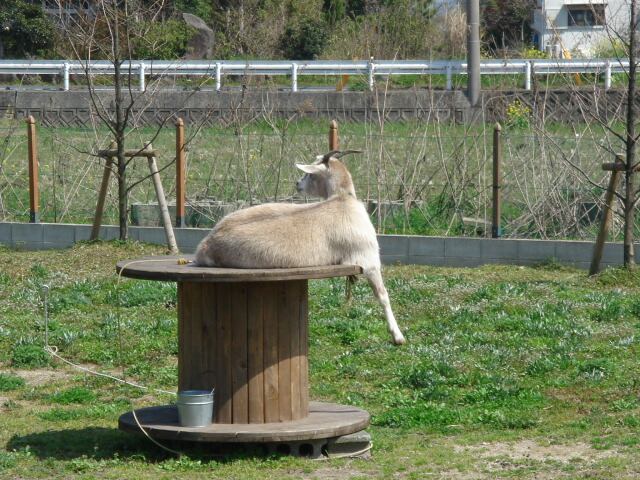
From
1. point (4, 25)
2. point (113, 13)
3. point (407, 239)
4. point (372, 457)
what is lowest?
point (372, 457)

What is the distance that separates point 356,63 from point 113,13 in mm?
13571

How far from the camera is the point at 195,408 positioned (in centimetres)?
593

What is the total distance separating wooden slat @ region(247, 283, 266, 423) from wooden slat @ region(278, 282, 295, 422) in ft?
0.39

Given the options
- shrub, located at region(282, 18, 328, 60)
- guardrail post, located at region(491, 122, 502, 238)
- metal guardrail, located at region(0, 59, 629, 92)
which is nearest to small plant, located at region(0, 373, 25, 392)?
guardrail post, located at region(491, 122, 502, 238)

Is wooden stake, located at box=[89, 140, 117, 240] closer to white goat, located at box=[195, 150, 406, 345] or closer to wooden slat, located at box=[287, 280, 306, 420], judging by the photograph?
white goat, located at box=[195, 150, 406, 345]

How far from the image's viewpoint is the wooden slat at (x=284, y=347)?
240 inches

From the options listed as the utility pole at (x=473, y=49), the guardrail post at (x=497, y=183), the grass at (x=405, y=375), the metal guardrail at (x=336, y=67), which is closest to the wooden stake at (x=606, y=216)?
the grass at (x=405, y=375)

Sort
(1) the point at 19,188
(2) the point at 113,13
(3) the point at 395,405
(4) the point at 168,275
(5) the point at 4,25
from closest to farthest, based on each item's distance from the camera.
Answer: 1. (4) the point at 168,275
2. (3) the point at 395,405
3. (2) the point at 113,13
4. (1) the point at 19,188
5. (5) the point at 4,25

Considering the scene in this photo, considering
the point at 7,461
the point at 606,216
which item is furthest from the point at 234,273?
the point at 606,216

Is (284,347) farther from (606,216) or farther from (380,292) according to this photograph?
(606,216)

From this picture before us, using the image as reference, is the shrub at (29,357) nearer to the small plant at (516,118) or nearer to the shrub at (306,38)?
the small plant at (516,118)

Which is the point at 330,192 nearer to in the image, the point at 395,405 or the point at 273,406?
the point at 273,406

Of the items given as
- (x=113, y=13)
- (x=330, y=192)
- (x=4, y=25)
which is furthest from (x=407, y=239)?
(x=4, y=25)

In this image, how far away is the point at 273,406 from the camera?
6.12 metres
